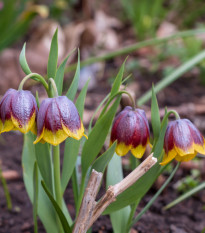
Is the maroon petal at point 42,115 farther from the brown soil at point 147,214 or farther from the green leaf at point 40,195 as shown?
the brown soil at point 147,214

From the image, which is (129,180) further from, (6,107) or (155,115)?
(6,107)

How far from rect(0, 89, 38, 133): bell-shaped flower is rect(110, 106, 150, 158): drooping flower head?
0.69ft

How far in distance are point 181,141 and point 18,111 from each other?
14.9 inches

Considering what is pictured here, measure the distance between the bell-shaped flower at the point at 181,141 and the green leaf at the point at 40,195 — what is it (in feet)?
1.25

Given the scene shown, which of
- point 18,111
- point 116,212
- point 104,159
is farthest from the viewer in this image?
point 116,212

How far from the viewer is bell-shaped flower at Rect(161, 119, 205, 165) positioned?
3.03ft

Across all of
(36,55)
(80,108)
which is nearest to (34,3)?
(36,55)

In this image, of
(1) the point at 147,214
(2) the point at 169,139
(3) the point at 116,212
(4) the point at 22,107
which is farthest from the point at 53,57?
(1) the point at 147,214

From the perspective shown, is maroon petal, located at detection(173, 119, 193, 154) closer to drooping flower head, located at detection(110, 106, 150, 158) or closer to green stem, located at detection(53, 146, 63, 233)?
drooping flower head, located at detection(110, 106, 150, 158)

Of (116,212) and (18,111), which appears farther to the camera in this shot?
(116,212)

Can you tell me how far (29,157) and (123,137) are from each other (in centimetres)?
37

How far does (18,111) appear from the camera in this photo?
85cm

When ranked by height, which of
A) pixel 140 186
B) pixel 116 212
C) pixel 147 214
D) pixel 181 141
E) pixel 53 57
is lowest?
pixel 147 214

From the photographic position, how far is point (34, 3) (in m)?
4.18
